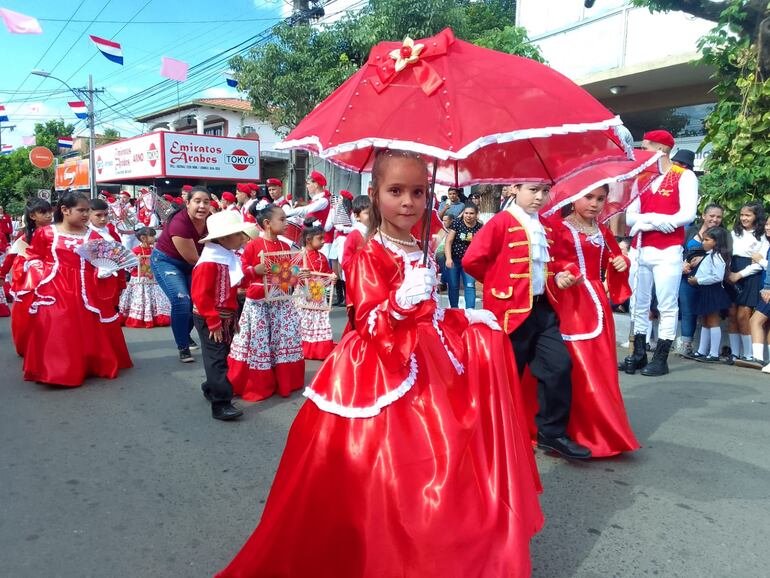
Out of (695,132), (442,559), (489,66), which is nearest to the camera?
(442,559)

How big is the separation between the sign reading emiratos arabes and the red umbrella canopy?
24.7m

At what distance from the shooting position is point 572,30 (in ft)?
39.4

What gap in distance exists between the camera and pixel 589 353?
383cm

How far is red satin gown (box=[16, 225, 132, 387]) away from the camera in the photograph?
17.9ft

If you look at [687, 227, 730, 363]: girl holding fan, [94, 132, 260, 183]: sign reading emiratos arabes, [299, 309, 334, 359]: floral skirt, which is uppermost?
[94, 132, 260, 183]: sign reading emiratos arabes

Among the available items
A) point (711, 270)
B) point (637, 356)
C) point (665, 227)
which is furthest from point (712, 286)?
point (665, 227)

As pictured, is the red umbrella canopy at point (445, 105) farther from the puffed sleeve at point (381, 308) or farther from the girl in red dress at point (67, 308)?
the girl in red dress at point (67, 308)

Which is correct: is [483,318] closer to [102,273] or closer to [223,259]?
[223,259]

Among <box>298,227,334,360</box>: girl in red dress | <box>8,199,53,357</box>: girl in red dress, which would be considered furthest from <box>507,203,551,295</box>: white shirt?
<box>8,199,53,357</box>: girl in red dress

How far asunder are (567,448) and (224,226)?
2.75 m

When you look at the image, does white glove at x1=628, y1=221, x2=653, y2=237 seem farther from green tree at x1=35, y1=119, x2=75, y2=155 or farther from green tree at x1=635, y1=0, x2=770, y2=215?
green tree at x1=35, y1=119, x2=75, y2=155

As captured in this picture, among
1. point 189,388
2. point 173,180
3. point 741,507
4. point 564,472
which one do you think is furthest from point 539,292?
point 173,180

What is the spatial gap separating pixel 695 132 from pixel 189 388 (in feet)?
36.0

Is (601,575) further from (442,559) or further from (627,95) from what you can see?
(627,95)
